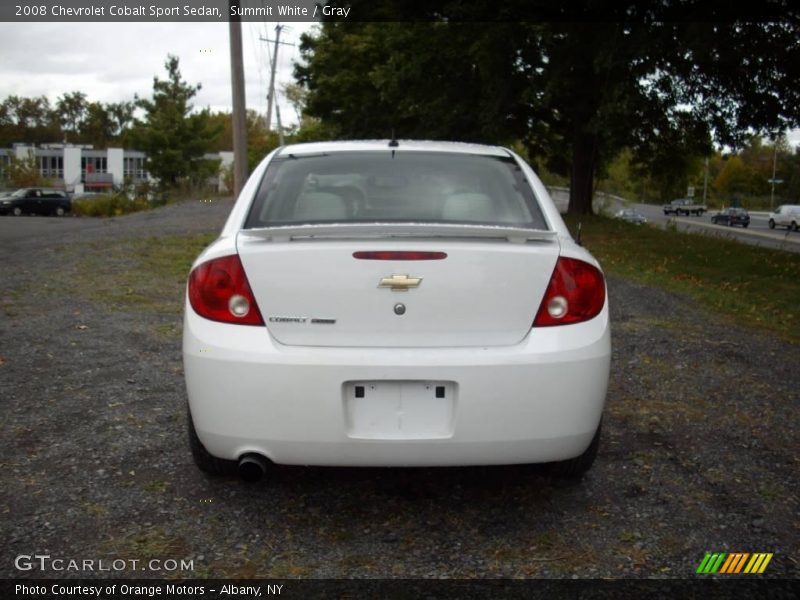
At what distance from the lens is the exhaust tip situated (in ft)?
10.2

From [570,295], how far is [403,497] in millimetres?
1199

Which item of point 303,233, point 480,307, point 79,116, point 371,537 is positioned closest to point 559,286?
point 480,307

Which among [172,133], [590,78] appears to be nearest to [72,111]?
[172,133]

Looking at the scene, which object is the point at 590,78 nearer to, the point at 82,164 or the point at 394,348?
the point at 394,348

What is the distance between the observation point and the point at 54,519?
10.8 feet

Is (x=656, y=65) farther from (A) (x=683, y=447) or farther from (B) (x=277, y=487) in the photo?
(B) (x=277, y=487)

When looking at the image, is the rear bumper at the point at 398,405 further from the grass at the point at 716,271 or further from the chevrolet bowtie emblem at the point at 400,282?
the grass at the point at 716,271

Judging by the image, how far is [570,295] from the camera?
3.16 m

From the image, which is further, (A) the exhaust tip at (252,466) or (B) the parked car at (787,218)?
(B) the parked car at (787,218)

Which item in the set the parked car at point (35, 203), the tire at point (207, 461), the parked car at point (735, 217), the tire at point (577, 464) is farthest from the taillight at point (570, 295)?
the parked car at point (735, 217)

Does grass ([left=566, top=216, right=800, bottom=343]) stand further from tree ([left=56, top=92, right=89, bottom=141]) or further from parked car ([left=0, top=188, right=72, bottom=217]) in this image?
tree ([left=56, top=92, right=89, bottom=141])

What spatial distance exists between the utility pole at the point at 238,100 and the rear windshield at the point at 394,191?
11.3 meters

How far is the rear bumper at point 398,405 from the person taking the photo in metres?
2.99

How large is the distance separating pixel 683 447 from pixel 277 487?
84.3 inches
